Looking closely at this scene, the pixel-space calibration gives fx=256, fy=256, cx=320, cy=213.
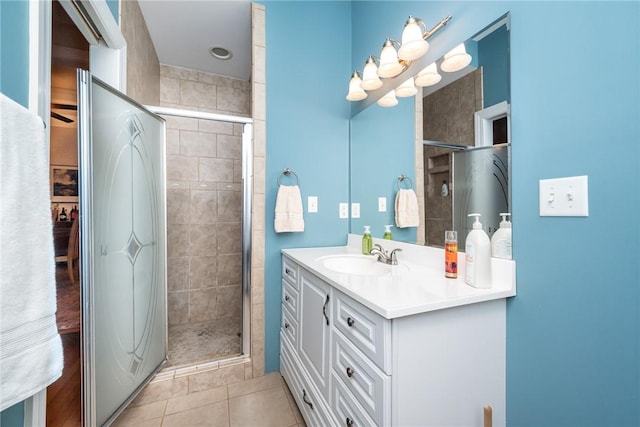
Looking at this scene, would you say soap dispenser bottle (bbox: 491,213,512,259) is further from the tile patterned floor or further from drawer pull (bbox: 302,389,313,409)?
the tile patterned floor

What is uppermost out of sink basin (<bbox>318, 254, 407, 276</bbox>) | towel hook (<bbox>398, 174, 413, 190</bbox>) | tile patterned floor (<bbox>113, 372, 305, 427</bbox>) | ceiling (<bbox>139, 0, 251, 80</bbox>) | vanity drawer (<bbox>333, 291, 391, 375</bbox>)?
ceiling (<bbox>139, 0, 251, 80</bbox>)

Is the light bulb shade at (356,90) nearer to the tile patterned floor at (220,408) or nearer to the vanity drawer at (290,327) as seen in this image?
the vanity drawer at (290,327)

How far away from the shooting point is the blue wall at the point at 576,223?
2.15 ft

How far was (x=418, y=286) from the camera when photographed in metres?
→ 0.97

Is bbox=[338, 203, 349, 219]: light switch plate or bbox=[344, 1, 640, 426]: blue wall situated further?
bbox=[338, 203, 349, 219]: light switch plate

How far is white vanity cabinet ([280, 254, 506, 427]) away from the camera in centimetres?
76

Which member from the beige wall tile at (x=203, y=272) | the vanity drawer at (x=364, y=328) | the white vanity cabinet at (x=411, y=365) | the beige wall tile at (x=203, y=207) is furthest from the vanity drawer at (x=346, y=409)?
the beige wall tile at (x=203, y=207)

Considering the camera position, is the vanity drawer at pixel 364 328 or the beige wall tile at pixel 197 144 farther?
the beige wall tile at pixel 197 144

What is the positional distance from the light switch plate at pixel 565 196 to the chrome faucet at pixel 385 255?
699 mm

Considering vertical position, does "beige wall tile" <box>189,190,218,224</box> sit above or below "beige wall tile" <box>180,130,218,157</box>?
below

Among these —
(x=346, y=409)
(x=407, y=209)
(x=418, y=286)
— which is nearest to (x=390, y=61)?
(x=407, y=209)

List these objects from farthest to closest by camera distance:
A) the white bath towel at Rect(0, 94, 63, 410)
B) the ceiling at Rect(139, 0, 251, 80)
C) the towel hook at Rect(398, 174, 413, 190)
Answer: the ceiling at Rect(139, 0, 251, 80) < the towel hook at Rect(398, 174, 413, 190) < the white bath towel at Rect(0, 94, 63, 410)

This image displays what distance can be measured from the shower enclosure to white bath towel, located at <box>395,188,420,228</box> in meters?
1.59

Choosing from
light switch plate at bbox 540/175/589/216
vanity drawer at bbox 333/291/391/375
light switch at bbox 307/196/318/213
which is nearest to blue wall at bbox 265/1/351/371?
light switch at bbox 307/196/318/213
